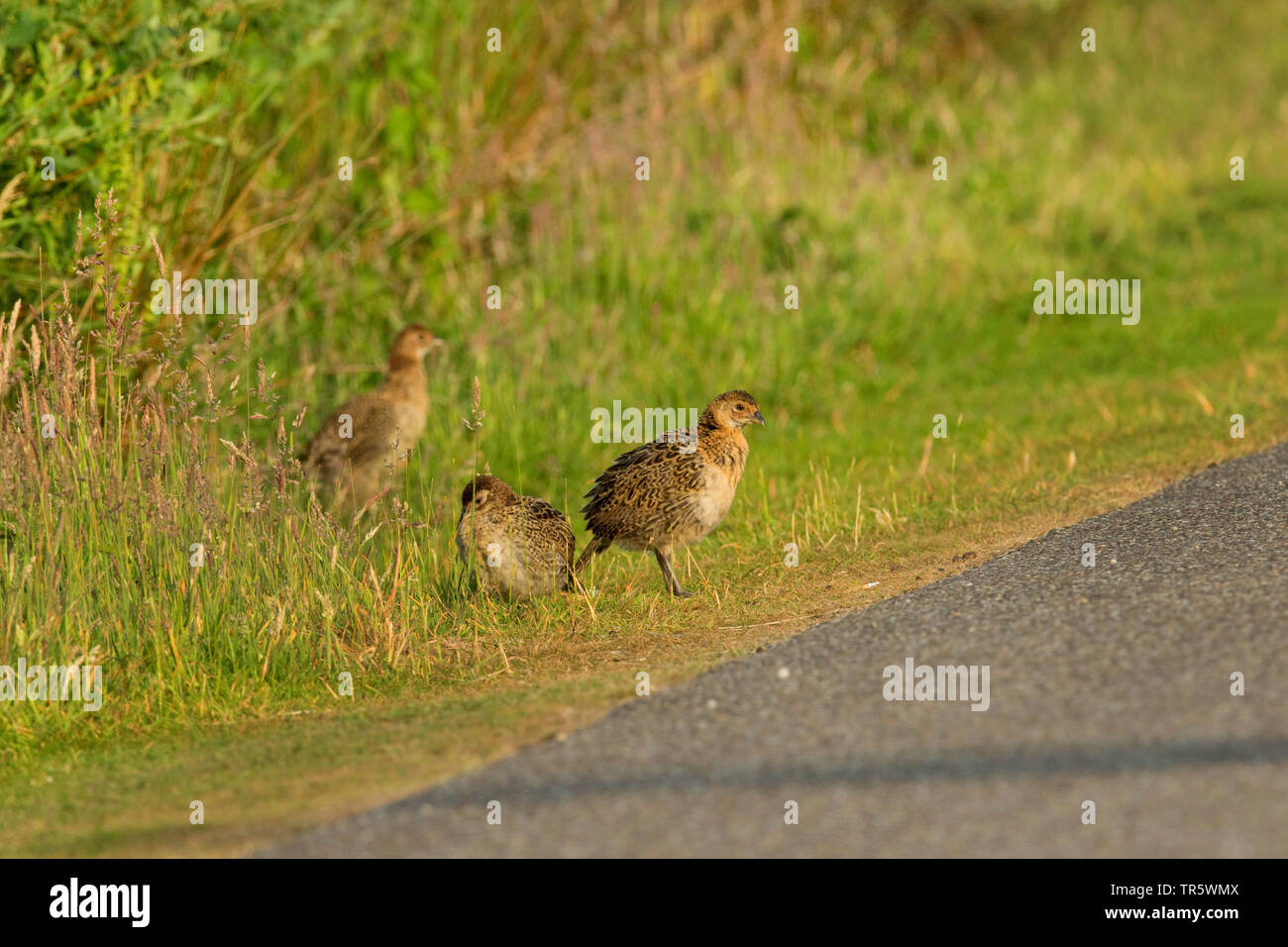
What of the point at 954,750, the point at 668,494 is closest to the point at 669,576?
the point at 668,494

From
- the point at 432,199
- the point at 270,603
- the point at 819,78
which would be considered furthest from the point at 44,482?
the point at 819,78

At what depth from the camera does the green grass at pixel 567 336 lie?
24.0ft

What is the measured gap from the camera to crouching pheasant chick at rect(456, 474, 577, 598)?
8281mm

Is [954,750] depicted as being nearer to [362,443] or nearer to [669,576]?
[669,576]

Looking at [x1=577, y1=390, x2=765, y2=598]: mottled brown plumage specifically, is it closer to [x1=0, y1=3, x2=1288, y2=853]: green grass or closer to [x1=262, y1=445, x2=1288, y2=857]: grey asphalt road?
[x1=0, y1=3, x2=1288, y2=853]: green grass

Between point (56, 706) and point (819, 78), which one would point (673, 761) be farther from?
point (819, 78)

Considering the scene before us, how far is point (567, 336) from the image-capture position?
12.8 metres

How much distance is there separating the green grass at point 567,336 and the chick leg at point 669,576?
117mm

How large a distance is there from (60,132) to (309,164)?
404cm

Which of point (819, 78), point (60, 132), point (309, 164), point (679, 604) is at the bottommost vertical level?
point (679, 604)

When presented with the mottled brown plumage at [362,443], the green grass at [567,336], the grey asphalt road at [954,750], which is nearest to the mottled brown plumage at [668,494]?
the green grass at [567,336]

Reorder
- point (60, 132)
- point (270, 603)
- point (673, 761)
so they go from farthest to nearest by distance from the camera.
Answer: point (60, 132) → point (270, 603) → point (673, 761)

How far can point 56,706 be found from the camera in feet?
22.5

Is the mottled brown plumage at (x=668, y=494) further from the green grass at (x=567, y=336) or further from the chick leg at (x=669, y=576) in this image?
the green grass at (x=567, y=336)
